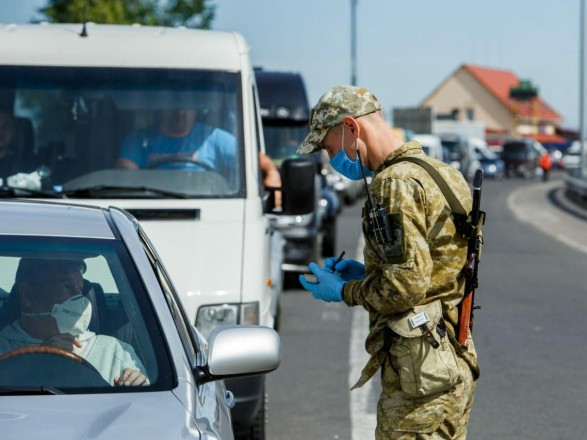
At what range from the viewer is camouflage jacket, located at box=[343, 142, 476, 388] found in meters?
4.11

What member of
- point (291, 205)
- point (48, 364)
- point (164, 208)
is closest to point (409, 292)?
point (48, 364)

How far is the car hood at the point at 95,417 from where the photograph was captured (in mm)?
3316

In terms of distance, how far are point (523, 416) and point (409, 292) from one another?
4055 millimetres

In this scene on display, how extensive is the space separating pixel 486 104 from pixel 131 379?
128 m

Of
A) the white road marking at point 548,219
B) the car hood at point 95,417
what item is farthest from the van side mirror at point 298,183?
the white road marking at point 548,219

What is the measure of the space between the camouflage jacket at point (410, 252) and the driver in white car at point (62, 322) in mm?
795

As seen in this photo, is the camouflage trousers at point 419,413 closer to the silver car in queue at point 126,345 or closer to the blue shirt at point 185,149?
the silver car in queue at point 126,345

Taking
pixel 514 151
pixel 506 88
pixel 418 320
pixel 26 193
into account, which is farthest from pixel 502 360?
pixel 506 88

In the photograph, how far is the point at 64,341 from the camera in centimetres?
404

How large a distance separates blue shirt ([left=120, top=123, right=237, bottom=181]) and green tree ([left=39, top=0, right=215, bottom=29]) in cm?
3088

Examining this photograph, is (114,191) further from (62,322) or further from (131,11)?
(131,11)

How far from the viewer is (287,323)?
12273 mm

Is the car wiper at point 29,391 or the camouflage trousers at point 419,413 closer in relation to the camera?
the car wiper at point 29,391

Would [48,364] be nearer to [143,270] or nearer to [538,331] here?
[143,270]
